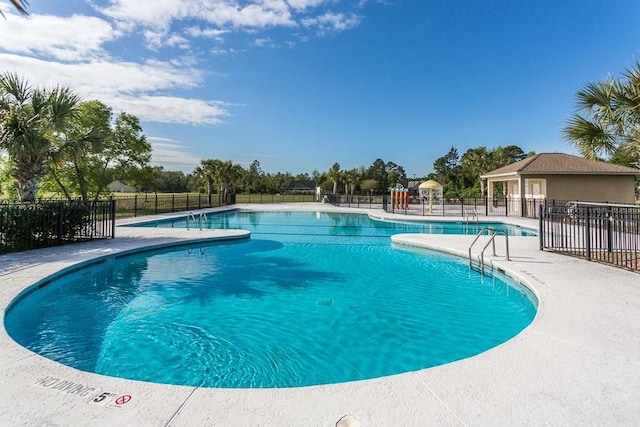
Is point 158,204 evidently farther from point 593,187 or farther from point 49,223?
point 593,187

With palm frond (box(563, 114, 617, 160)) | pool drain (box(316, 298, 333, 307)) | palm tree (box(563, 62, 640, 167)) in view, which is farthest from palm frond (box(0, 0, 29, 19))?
palm frond (box(563, 114, 617, 160))

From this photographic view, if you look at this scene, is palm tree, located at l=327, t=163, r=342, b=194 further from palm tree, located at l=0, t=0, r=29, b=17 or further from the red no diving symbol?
the red no diving symbol

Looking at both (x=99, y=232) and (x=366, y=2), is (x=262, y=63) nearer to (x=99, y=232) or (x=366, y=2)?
(x=366, y=2)

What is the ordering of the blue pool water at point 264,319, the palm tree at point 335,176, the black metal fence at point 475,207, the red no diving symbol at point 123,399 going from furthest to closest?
the palm tree at point 335,176
the black metal fence at point 475,207
the blue pool water at point 264,319
the red no diving symbol at point 123,399

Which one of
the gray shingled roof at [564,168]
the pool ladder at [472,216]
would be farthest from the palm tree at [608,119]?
the gray shingled roof at [564,168]

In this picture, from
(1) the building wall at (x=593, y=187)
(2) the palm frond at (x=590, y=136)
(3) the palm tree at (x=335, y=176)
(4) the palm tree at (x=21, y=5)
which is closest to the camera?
(4) the palm tree at (x=21, y=5)

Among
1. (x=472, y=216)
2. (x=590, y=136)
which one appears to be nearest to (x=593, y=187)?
(x=472, y=216)

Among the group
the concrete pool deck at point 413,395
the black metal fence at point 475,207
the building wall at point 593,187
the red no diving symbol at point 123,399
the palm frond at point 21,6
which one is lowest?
the concrete pool deck at point 413,395

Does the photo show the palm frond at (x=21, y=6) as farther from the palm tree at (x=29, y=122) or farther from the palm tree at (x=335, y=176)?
the palm tree at (x=335, y=176)

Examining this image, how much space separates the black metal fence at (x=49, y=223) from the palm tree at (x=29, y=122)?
3.18ft

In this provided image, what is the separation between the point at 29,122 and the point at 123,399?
1015 centimetres

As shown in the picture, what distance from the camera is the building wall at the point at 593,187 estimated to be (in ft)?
65.2

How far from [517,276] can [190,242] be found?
9.06 metres

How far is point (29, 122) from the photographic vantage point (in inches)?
365
